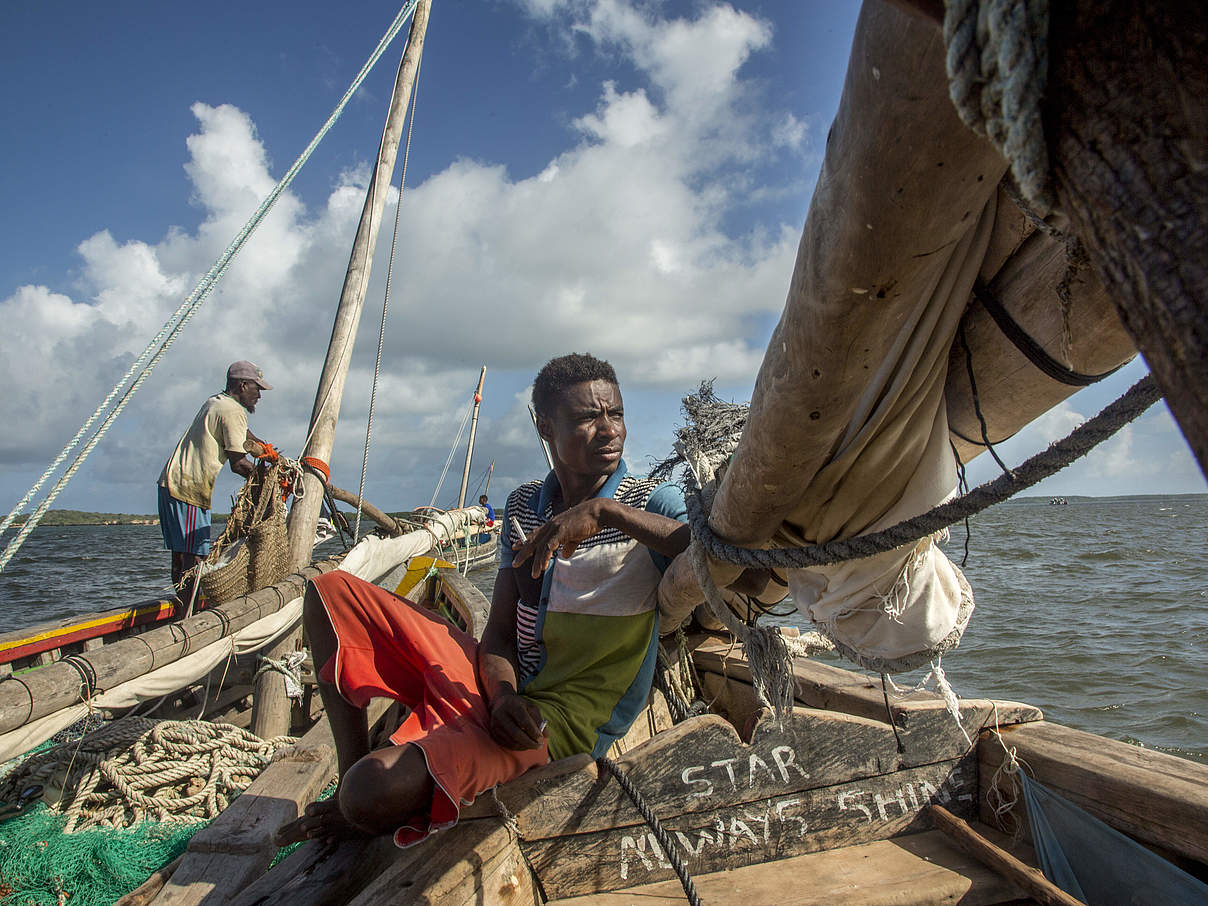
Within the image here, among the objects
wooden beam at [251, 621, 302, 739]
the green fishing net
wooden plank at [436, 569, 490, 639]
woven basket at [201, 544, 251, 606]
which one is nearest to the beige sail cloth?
wooden plank at [436, 569, 490, 639]

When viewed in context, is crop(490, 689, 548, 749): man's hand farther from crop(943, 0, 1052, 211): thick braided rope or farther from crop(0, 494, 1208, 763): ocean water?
crop(943, 0, 1052, 211): thick braided rope

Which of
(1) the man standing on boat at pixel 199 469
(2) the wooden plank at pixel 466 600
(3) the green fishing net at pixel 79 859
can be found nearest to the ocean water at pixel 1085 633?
(2) the wooden plank at pixel 466 600

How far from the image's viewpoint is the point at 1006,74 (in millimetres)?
435

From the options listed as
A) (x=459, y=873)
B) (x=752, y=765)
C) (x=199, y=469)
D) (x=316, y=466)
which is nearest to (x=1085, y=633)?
(x=752, y=765)

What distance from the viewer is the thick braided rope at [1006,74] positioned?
1.39 feet

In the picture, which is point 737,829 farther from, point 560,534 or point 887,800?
point 560,534

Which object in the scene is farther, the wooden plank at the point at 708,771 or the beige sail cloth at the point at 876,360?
the wooden plank at the point at 708,771

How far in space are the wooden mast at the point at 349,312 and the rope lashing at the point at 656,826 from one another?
13.7 ft

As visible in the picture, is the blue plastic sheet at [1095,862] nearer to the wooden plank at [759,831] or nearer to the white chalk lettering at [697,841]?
the wooden plank at [759,831]

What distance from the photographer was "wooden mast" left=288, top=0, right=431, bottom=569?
17.1ft

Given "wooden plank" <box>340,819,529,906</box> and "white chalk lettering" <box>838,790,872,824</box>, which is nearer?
"wooden plank" <box>340,819,529,906</box>

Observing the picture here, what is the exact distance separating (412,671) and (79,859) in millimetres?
1654

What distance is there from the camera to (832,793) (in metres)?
1.75

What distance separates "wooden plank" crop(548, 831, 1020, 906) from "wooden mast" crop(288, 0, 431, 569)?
167 inches
